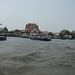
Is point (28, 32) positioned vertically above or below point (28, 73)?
above

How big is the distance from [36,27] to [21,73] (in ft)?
174

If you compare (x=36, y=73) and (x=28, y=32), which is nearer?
(x=36, y=73)

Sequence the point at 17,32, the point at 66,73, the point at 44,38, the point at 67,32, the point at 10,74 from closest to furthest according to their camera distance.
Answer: the point at 10,74
the point at 66,73
the point at 44,38
the point at 17,32
the point at 67,32

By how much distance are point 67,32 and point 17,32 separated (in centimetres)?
3278

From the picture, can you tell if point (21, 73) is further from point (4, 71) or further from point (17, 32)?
point (17, 32)

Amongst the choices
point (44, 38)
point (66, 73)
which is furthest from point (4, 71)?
point (44, 38)

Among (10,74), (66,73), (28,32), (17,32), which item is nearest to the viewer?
(10,74)

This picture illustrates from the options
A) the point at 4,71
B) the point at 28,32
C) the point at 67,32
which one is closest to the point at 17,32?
the point at 28,32

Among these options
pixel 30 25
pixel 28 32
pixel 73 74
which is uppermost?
pixel 30 25

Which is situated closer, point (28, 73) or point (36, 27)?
point (28, 73)

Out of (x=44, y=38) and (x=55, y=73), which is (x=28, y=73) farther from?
(x=44, y=38)

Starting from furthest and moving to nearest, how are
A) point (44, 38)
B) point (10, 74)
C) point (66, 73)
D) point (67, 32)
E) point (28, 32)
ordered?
1. point (67, 32)
2. point (28, 32)
3. point (44, 38)
4. point (66, 73)
5. point (10, 74)

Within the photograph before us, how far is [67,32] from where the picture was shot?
2926 inches

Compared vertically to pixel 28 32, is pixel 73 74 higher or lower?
lower
